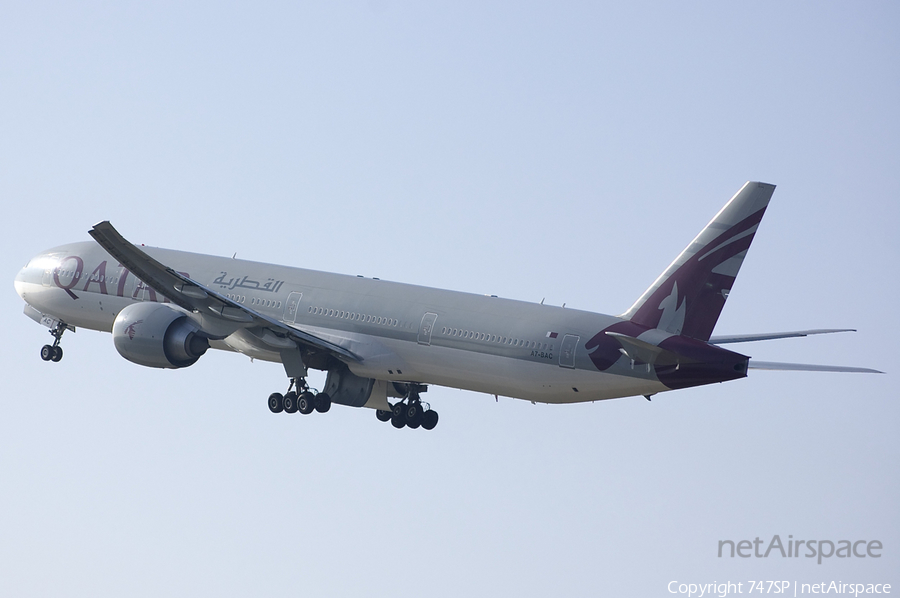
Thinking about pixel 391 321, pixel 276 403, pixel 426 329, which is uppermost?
pixel 391 321

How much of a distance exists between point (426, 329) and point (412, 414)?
7.41 metres

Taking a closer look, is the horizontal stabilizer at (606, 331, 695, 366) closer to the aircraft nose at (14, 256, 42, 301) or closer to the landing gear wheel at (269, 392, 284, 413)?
the landing gear wheel at (269, 392, 284, 413)

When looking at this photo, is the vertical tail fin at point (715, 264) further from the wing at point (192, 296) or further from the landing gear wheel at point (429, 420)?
the landing gear wheel at point (429, 420)

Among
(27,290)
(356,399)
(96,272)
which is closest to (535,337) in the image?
(356,399)

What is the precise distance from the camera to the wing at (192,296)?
144ft

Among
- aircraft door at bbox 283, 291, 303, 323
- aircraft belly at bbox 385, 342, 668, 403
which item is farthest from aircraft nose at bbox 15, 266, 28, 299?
aircraft belly at bbox 385, 342, 668, 403

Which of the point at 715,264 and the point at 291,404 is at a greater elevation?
the point at 715,264

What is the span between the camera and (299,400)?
49.6 m

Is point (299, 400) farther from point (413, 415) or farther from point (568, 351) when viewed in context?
point (568, 351)

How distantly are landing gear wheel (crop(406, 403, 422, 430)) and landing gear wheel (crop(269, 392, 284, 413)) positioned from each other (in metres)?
5.42

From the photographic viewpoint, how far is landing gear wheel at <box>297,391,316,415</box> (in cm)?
4947

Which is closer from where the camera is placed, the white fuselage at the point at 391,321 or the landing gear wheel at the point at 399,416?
the white fuselage at the point at 391,321

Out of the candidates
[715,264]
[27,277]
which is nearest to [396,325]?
[715,264]

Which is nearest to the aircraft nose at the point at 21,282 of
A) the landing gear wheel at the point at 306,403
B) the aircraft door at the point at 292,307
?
the aircraft door at the point at 292,307
